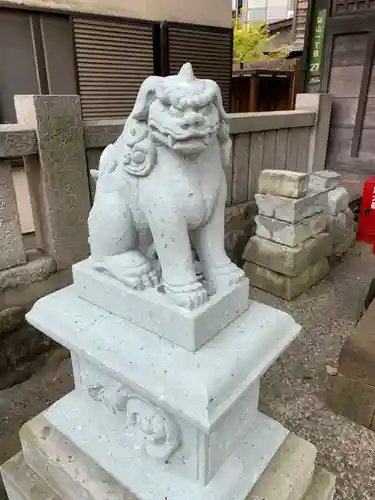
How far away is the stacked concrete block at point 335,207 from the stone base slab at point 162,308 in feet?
7.44

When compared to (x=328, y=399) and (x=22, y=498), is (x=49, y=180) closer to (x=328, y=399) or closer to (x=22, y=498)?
(x=22, y=498)

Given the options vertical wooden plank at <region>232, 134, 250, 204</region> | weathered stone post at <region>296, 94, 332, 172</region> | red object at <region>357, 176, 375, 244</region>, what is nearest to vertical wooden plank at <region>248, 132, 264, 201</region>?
vertical wooden plank at <region>232, 134, 250, 204</region>

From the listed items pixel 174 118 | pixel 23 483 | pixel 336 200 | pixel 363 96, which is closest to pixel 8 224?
pixel 23 483

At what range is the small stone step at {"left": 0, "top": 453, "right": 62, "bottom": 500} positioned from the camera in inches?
47.5

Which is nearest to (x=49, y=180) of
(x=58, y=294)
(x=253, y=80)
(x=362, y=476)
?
(x=58, y=294)

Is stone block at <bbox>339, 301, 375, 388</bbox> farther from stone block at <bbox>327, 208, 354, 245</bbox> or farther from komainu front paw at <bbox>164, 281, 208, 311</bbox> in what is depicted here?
stone block at <bbox>327, 208, 354, 245</bbox>

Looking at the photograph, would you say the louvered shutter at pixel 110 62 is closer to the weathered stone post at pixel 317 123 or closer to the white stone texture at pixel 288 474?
the weathered stone post at pixel 317 123

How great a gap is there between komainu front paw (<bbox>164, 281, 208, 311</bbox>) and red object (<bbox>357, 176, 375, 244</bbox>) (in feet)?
10.4

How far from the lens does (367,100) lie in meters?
4.03

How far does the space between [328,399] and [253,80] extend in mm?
5077

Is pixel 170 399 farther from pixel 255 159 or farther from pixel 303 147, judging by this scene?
pixel 303 147

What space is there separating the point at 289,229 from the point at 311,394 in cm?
117

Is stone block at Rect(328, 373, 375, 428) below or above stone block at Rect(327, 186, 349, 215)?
below

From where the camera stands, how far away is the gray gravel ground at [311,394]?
5.41 feet
